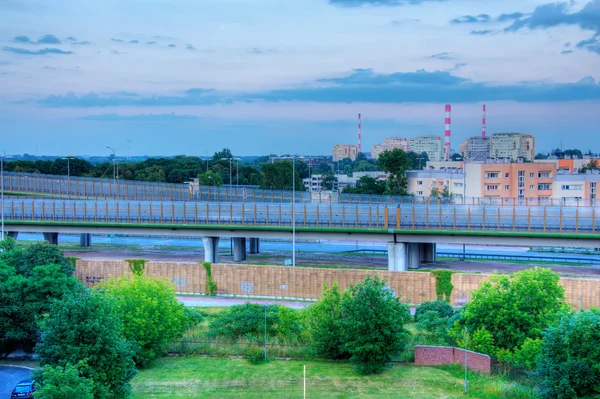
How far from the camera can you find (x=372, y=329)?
33.6 meters

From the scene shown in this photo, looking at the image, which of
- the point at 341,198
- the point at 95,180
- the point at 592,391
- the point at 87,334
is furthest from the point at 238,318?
the point at 95,180

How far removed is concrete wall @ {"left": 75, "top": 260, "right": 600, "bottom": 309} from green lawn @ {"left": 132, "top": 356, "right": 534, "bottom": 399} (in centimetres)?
1189

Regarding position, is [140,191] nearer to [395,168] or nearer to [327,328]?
[395,168]

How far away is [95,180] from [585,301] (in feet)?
228

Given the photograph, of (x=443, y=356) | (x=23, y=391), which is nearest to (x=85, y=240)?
(x=23, y=391)

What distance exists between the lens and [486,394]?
30.7 meters

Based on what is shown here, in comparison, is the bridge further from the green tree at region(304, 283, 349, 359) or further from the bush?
the green tree at region(304, 283, 349, 359)

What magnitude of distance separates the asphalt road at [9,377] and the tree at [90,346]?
468 centimetres

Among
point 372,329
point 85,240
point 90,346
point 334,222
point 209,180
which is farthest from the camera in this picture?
point 209,180

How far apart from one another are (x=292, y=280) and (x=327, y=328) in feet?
48.9

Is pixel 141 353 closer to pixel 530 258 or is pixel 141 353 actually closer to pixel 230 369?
pixel 230 369

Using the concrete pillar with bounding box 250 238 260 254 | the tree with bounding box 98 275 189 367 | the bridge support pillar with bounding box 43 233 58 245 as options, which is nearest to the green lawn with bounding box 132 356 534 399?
the tree with bounding box 98 275 189 367

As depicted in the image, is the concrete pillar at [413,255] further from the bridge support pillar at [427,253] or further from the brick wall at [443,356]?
the brick wall at [443,356]

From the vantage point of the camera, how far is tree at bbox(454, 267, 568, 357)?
33250mm
